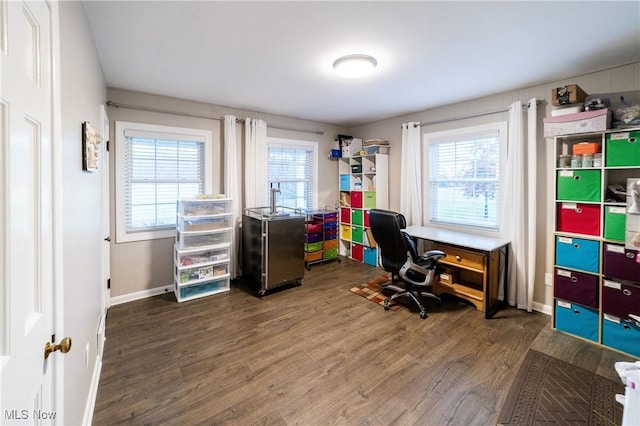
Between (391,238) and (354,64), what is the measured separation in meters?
1.79

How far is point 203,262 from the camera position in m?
3.55

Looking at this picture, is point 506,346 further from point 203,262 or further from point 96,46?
point 96,46

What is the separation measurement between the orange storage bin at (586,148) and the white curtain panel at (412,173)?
191cm

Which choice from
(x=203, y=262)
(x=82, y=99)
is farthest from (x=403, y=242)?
(x=82, y=99)

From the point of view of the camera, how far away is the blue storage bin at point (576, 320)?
256 centimetres

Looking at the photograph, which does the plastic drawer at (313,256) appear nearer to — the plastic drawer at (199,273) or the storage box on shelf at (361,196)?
the storage box on shelf at (361,196)

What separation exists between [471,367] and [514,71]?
9.17 ft

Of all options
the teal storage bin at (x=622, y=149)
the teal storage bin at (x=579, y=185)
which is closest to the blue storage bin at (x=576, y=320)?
the teal storage bin at (x=579, y=185)

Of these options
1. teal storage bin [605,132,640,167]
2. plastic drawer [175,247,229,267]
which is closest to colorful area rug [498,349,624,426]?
teal storage bin [605,132,640,167]

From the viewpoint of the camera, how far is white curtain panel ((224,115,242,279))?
156 inches

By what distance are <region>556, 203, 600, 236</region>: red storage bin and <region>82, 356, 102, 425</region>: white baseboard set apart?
402cm

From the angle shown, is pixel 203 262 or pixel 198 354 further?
pixel 203 262

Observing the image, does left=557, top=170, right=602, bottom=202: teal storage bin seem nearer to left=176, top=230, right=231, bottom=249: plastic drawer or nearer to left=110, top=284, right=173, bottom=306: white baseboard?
left=176, top=230, right=231, bottom=249: plastic drawer

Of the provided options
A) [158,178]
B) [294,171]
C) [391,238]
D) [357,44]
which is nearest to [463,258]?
[391,238]
